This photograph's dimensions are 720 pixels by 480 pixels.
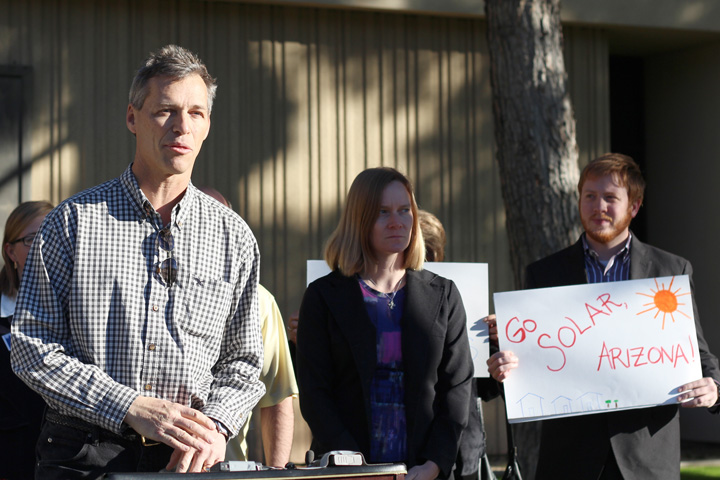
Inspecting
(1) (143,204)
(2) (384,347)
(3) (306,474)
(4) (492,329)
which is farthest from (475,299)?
(3) (306,474)

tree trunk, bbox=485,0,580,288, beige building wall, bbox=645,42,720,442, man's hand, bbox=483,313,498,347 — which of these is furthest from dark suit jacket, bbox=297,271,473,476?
beige building wall, bbox=645,42,720,442

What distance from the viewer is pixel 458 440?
3.63 m

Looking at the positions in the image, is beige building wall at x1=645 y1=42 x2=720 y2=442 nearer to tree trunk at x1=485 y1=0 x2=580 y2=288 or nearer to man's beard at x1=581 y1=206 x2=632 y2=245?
tree trunk at x1=485 y1=0 x2=580 y2=288

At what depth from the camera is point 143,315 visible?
2619 millimetres

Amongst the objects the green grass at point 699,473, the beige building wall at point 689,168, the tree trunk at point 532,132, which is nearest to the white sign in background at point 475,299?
the tree trunk at point 532,132

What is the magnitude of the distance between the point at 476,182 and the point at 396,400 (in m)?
5.91

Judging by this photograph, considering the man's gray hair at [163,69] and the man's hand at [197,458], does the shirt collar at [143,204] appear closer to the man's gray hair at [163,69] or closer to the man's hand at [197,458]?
the man's gray hair at [163,69]

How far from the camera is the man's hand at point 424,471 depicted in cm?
350

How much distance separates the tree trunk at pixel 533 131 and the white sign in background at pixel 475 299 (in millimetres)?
1983

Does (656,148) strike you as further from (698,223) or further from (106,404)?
(106,404)

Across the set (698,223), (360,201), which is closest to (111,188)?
(360,201)

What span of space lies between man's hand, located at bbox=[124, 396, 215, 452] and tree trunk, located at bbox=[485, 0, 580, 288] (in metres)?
4.13

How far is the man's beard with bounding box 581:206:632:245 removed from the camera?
165 inches

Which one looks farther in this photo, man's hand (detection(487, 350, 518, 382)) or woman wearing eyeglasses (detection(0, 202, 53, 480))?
man's hand (detection(487, 350, 518, 382))
